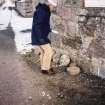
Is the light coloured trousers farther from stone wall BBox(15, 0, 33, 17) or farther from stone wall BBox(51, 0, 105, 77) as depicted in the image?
stone wall BBox(15, 0, 33, 17)

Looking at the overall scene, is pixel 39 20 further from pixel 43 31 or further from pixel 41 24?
pixel 43 31

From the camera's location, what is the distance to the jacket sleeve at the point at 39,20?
6953 mm

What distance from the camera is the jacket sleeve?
6953 mm

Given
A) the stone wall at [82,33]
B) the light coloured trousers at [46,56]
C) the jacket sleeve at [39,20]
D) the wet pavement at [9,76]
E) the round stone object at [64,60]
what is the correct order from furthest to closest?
the round stone object at [64,60]
the light coloured trousers at [46,56]
the jacket sleeve at [39,20]
the stone wall at [82,33]
the wet pavement at [9,76]

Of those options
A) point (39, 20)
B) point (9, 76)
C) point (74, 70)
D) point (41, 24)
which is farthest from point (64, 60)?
point (9, 76)

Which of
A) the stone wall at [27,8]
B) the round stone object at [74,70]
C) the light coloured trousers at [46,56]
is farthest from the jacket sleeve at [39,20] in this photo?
the stone wall at [27,8]

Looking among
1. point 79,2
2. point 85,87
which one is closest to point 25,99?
point 85,87

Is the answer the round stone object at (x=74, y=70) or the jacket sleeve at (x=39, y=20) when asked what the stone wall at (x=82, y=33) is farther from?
the jacket sleeve at (x=39, y=20)

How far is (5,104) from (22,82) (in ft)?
3.64

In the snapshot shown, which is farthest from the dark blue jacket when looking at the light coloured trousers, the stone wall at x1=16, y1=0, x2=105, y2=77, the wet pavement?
the wet pavement

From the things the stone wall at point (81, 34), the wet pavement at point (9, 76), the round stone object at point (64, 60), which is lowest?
the wet pavement at point (9, 76)

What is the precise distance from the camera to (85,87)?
20.9ft

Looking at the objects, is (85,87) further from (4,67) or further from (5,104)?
(4,67)

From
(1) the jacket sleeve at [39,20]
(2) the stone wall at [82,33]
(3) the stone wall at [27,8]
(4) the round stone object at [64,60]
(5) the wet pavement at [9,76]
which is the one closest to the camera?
(5) the wet pavement at [9,76]
